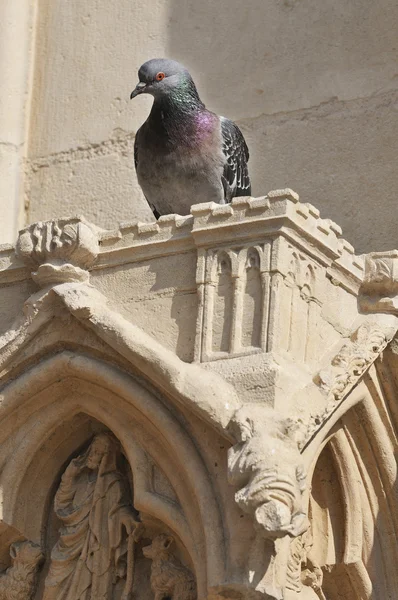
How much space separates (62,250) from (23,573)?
1.19 m

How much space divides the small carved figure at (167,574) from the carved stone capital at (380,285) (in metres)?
1.15

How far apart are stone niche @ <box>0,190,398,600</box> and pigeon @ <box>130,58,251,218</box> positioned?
20.3 inches

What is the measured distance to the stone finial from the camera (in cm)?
682

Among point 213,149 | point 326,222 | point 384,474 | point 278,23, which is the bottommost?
point 384,474

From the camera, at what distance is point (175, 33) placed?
8695mm

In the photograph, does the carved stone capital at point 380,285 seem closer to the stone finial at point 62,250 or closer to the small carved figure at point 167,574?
the stone finial at point 62,250

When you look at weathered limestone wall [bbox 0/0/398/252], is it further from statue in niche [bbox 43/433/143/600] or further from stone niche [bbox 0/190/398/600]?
statue in niche [bbox 43/433/143/600]

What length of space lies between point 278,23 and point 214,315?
2.35m

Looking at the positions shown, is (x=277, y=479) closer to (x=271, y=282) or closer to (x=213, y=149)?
(x=271, y=282)

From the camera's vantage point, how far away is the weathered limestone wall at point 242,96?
806cm

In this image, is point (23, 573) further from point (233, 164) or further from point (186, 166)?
point (233, 164)

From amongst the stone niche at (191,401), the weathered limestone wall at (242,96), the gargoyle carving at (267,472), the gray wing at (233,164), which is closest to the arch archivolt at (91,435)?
the stone niche at (191,401)

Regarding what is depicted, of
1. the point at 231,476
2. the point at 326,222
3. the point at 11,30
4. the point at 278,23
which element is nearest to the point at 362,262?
the point at 326,222

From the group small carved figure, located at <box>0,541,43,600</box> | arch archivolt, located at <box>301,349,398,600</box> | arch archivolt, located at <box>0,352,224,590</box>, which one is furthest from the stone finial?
arch archivolt, located at <box>301,349,398,600</box>
